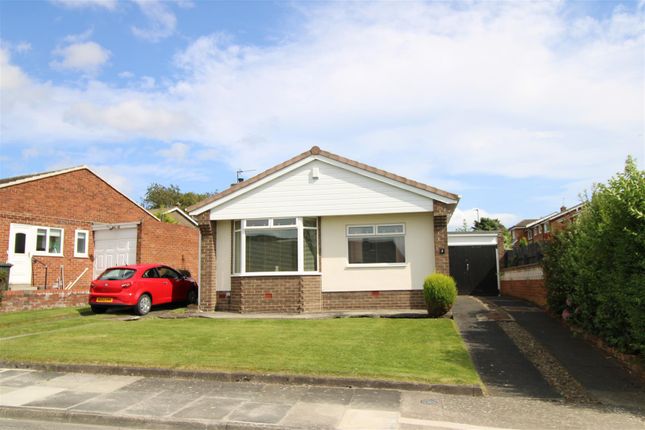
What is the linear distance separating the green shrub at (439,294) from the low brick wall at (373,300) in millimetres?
Result: 1699

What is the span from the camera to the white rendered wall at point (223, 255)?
15883mm

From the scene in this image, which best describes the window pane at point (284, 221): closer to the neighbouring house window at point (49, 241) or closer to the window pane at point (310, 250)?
the window pane at point (310, 250)

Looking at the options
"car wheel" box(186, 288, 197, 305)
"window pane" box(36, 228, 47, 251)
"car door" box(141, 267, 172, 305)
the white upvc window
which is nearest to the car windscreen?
"car door" box(141, 267, 172, 305)

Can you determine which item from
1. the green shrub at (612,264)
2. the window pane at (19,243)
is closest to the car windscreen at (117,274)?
the window pane at (19,243)

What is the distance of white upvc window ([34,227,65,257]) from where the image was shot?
66.7ft

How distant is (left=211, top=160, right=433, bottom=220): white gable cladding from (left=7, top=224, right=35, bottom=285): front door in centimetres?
906

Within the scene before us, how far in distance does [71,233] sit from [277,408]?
18392mm

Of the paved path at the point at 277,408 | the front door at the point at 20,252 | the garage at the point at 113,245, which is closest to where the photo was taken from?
the paved path at the point at 277,408

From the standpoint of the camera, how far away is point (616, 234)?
762 centimetres

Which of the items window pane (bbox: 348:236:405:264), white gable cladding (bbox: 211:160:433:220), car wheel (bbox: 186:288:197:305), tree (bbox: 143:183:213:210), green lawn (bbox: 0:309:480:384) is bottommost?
green lawn (bbox: 0:309:480:384)

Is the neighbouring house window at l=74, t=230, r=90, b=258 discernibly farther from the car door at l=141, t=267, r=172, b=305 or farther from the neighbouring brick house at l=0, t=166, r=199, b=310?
the car door at l=141, t=267, r=172, b=305

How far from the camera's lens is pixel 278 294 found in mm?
14914

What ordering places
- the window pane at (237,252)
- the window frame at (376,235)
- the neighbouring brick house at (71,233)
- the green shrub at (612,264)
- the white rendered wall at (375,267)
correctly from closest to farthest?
the green shrub at (612,264) → the white rendered wall at (375,267) → the window frame at (376,235) → the window pane at (237,252) → the neighbouring brick house at (71,233)

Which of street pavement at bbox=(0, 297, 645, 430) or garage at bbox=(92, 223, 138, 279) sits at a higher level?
garage at bbox=(92, 223, 138, 279)
